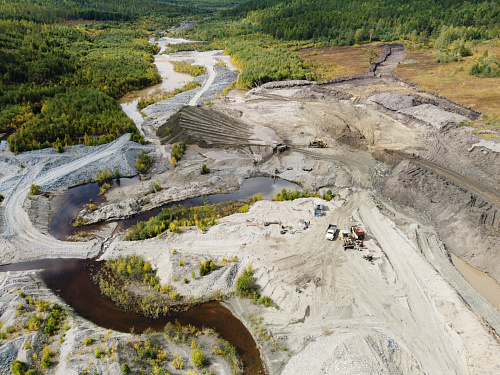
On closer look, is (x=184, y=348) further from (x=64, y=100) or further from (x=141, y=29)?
(x=141, y=29)

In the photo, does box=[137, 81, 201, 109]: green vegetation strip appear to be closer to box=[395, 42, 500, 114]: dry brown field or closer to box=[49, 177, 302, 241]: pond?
box=[49, 177, 302, 241]: pond

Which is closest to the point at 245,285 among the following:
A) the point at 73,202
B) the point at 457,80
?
the point at 73,202

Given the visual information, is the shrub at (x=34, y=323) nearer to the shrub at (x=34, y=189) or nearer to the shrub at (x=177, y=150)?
the shrub at (x=34, y=189)

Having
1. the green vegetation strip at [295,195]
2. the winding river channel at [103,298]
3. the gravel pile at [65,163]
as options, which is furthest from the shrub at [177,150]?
the green vegetation strip at [295,195]

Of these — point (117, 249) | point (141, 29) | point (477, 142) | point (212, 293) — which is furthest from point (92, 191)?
point (141, 29)

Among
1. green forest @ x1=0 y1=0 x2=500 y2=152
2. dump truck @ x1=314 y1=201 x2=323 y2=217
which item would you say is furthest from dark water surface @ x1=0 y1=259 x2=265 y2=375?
green forest @ x1=0 y1=0 x2=500 y2=152

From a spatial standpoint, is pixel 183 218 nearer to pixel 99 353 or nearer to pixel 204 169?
pixel 204 169
